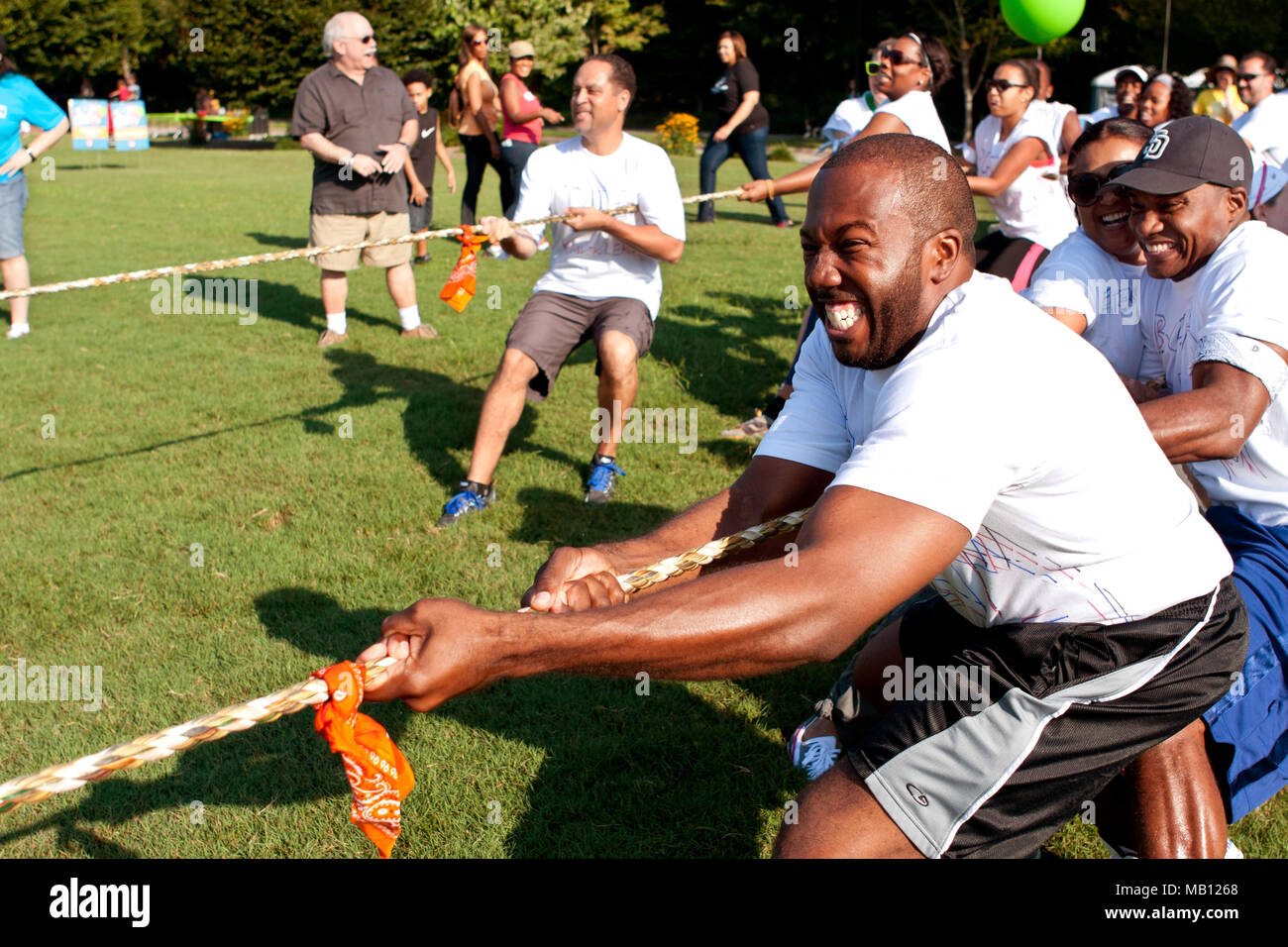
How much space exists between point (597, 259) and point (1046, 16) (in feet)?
13.5

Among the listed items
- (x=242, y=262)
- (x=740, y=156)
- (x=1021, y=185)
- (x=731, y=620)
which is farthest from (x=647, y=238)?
(x=740, y=156)

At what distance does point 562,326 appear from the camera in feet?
19.5

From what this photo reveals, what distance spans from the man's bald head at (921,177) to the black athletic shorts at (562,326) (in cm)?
358

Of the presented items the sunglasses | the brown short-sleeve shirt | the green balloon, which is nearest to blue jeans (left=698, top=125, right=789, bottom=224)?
the brown short-sleeve shirt

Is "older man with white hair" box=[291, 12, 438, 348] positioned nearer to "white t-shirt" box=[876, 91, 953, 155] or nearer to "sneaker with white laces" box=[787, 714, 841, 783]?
"white t-shirt" box=[876, 91, 953, 155]

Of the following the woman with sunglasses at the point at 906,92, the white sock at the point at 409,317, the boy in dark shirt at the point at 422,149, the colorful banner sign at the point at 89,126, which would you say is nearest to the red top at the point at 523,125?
the boy in dark shirt at the point at 422,149

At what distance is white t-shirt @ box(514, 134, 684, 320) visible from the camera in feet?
19.8

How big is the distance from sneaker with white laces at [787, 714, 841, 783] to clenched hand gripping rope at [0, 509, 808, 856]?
178cm

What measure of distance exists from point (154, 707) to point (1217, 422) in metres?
3.63

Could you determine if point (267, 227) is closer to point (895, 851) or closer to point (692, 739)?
point (692, 739)

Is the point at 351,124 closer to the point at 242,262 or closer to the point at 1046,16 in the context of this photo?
the point at 242,262

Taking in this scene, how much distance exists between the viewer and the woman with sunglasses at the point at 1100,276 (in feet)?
13.1

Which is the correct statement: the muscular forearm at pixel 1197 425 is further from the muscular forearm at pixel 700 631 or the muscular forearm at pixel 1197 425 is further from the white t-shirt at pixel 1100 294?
the muscular forearm at pixel 700 631
